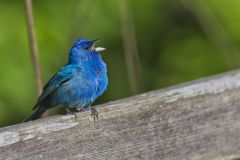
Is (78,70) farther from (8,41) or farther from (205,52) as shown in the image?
(205,52)

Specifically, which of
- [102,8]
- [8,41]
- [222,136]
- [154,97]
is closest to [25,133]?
[154,97]

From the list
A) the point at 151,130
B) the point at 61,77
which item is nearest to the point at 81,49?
the point at 61,77

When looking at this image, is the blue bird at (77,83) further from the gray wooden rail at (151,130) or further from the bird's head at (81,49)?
the gray wooden rail at (151,130)

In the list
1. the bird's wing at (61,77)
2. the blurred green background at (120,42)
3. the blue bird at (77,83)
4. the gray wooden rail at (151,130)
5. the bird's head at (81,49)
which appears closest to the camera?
the gray wooden rail at (151,130)

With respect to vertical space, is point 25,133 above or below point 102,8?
below

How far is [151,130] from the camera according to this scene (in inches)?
106

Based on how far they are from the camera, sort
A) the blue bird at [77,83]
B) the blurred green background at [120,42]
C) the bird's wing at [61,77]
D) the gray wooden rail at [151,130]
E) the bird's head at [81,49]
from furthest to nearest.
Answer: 1. the blurred green background at [120,42]
2. the bird's head at [81,49]
3. the bird's wing at [61,77]
4. the blue bird at [77,83]
5. the gray wooden rail at [151,130]

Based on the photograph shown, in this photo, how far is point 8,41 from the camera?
4859mm

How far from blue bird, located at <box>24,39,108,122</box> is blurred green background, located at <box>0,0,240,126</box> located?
13cm

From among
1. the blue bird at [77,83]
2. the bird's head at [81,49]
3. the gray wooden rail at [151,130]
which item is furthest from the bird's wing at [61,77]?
the gray wooden rail at [151,130]

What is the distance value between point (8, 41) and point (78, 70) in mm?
673

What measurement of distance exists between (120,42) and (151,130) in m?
2.87

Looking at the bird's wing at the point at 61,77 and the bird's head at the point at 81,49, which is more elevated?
the bird's head at the point at 81,49

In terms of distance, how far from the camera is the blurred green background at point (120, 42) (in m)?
4.87
